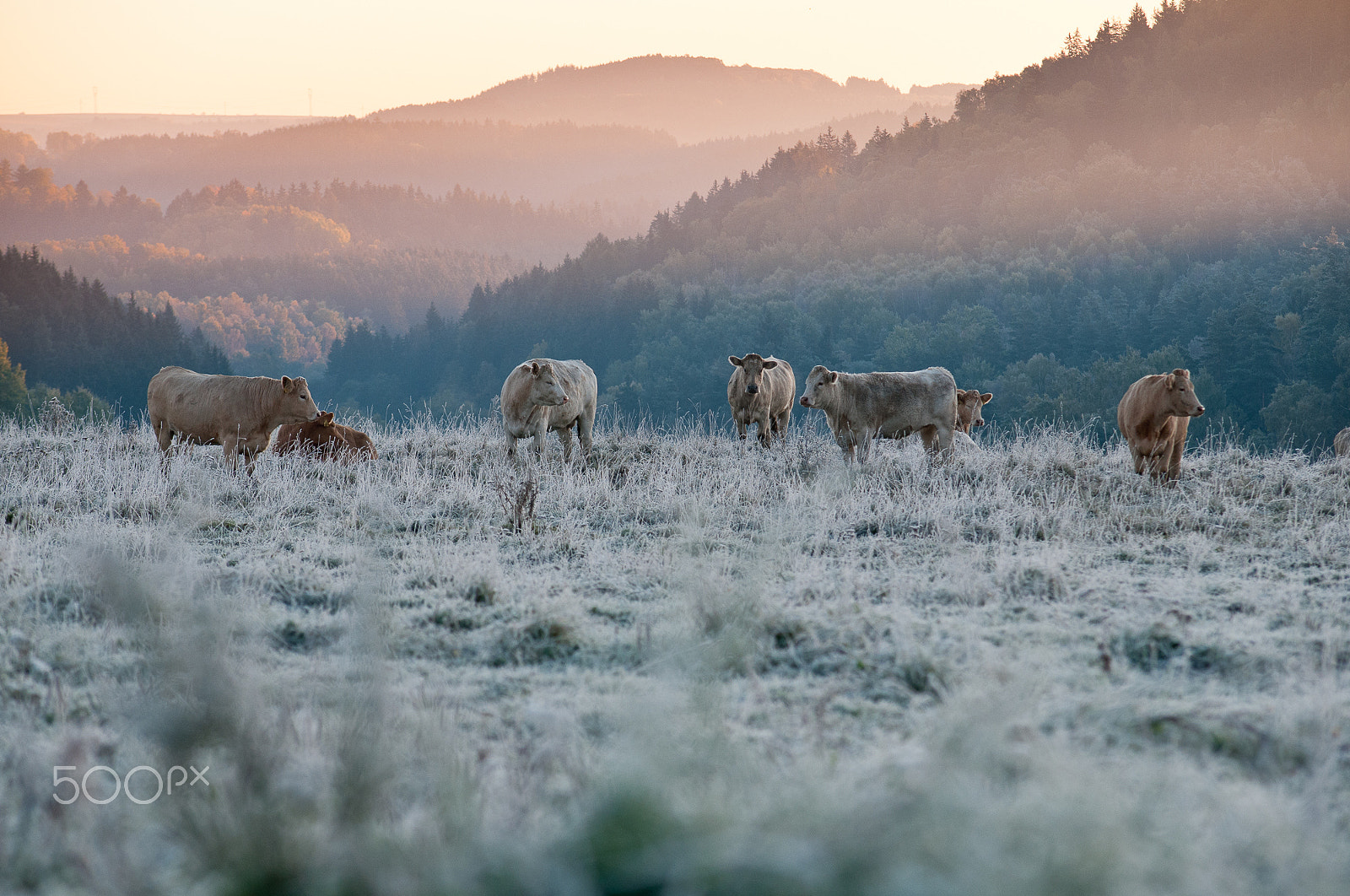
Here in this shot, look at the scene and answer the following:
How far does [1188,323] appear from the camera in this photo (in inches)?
3091

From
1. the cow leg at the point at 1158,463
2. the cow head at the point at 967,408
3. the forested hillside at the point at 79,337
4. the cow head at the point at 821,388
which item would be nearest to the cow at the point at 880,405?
the cow head at the point at 821,388

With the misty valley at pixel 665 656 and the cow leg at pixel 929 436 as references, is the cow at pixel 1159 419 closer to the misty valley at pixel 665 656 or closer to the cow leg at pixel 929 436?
the misty valley at pixel 665 656

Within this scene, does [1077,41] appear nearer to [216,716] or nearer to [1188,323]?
[1188,323]

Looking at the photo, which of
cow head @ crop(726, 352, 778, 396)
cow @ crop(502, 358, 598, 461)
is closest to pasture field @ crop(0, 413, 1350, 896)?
cow @ crop(502, 358, 598, 461)

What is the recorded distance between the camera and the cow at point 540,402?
41.3 feet

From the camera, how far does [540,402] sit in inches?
498

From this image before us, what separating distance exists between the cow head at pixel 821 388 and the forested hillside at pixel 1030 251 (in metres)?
55.8

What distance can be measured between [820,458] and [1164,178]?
4364 inches

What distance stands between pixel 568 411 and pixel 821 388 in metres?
3.65

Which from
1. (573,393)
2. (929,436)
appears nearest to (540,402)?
(573,393)

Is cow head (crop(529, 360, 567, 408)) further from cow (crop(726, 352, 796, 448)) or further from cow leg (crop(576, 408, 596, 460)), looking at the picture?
cow (crop(726, 352, 796, 448))

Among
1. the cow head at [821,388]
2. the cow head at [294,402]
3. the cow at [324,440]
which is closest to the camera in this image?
the cow head at [294,402]

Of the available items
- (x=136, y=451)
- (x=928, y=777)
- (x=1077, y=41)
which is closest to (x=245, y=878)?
(x=928, y=777)

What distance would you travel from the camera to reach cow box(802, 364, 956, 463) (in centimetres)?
1327
